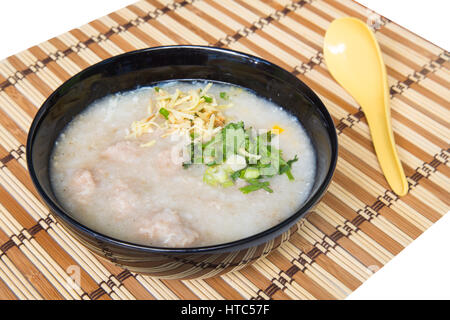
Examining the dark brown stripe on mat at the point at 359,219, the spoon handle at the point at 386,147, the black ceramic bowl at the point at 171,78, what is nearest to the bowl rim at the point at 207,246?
the black ceramic bowl at the point at 171,78

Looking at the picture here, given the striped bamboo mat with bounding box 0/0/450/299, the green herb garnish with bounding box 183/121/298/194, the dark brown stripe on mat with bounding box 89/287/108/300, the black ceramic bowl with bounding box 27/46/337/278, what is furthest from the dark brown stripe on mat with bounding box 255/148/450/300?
the dark brown stripe on mat with bounding box 89/287/108/300

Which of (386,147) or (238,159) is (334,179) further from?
(238,159)

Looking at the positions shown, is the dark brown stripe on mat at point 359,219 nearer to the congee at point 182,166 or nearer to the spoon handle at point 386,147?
the spoon handle at point 386,147

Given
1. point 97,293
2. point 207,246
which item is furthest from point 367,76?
point 97,293

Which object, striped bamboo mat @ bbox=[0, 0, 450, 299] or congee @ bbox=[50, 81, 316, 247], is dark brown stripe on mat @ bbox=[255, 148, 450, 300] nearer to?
striped bamboo mat @ bbox=[0, 0, 450, 299]

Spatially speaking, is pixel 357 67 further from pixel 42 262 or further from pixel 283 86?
pixel 42 262
